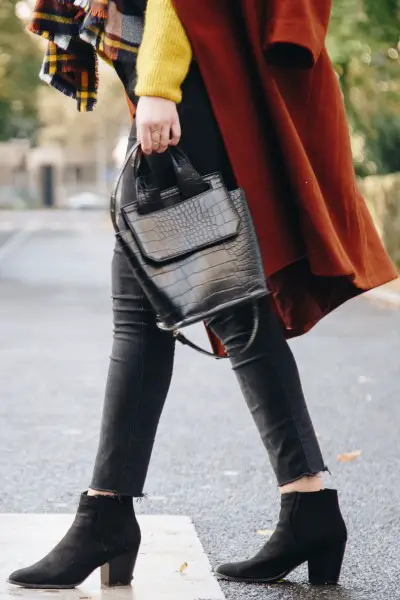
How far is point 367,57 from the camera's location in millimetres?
13375

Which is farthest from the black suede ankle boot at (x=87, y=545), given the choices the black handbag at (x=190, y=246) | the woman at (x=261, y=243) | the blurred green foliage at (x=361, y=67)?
the blurred green foliage at (x=361, y=67)

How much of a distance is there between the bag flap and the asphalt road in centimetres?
85

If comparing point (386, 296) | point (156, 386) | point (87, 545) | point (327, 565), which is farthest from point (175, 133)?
point (386, 296)

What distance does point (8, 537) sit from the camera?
3.23 meters

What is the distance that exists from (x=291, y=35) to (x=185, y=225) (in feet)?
1.50

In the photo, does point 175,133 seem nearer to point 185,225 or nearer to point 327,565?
point 185,225

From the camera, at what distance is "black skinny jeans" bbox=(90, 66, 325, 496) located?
276cm

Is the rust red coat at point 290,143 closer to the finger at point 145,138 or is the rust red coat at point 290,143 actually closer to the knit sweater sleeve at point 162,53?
the knit sweater sleeve at point 162,53

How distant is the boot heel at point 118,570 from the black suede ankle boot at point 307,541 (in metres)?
0.30

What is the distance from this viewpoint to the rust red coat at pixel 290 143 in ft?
8.75

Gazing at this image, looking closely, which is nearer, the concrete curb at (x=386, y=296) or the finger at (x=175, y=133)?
the finger at (x=175, y=133)

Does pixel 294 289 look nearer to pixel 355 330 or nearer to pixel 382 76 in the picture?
pixel 355 330

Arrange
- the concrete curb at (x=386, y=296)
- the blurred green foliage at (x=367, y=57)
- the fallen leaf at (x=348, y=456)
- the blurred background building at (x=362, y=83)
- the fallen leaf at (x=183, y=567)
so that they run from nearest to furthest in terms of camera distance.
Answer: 1. the fallen leaf at (x=183, y=567)
2. the fallen leaf at (x=348, y=456)
3. the blurred green foliage at (x=367, y=57)
4. the blurred background building at (x=362, y=83)
5. the concrete curb at (x=386, y=296)

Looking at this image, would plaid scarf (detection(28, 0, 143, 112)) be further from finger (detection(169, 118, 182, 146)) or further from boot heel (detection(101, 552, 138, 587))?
boot heel (detection(101, 552, 138, 587))
